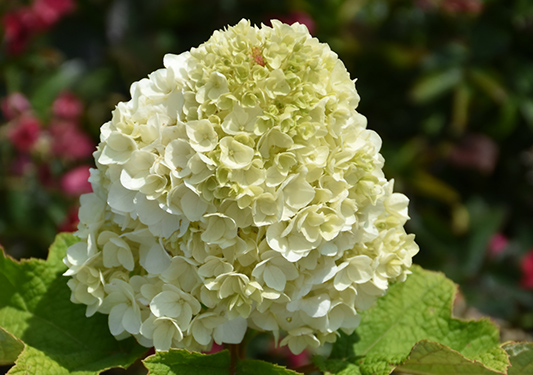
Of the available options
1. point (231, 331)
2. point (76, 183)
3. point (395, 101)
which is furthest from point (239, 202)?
point (395, 101)

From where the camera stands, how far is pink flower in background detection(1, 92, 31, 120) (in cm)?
352

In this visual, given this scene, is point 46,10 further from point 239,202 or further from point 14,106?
point 239,202

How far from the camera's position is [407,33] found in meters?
3.99

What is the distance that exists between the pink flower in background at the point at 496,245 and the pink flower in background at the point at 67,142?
2.34m

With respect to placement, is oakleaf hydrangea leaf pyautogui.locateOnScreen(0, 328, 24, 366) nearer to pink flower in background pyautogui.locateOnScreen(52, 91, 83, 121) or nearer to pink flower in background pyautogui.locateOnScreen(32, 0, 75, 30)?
pink flower in background pyautogui.locateOnScreen(52, 91, 83, 121)

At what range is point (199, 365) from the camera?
1269 millimetres

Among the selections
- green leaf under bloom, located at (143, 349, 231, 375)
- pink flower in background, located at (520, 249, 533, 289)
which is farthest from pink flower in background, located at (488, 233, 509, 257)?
green leaf under bloom, located at (143, 349, 231, 375)

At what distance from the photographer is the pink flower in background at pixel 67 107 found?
3.62 m

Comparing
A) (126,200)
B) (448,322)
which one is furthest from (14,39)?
(448,322)

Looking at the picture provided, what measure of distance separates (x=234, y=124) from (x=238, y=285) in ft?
1.01

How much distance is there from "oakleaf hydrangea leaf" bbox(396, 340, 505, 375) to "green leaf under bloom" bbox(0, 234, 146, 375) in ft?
1.99

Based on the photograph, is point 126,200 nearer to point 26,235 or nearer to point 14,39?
point 26,235

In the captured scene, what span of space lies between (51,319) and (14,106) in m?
2.36

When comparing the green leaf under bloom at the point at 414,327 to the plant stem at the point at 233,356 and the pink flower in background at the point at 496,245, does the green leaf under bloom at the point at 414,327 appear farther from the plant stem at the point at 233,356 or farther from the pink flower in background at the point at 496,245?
the pink flower in background at the point at 496,245
